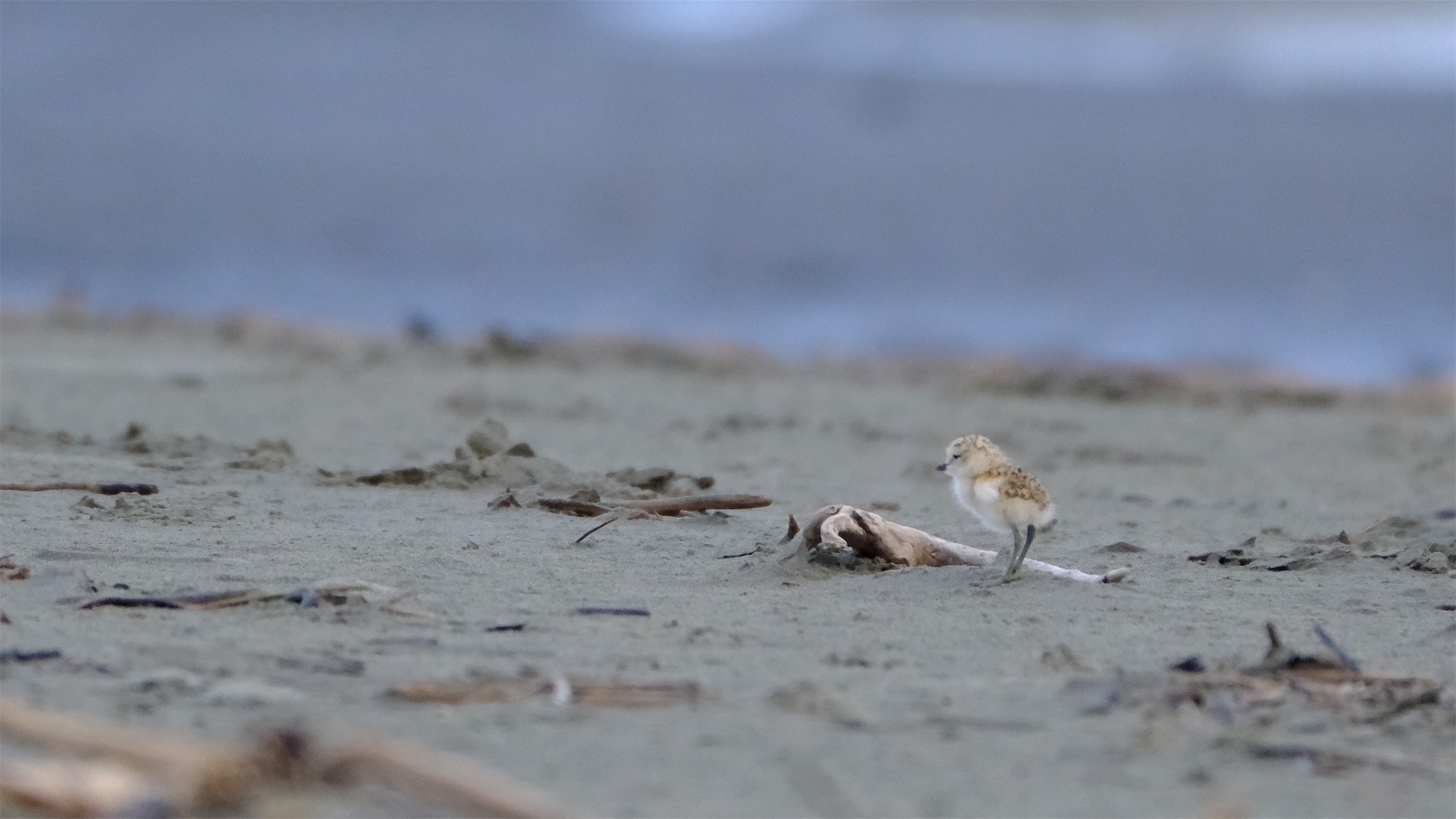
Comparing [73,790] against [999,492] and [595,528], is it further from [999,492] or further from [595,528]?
[595,528]

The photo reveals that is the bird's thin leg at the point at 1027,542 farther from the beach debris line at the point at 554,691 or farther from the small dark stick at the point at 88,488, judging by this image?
the small dark stick at the point at 88,488

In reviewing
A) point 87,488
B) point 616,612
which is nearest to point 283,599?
point 616,612

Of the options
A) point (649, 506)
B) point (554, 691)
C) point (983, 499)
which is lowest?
point (554, 691)

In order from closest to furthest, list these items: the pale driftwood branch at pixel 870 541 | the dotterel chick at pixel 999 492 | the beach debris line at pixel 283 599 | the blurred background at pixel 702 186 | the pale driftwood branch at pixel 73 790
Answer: the pale driftwood branch at pixel 73 790 → the beach debris line at pixel 283 599 → the dotterel chick at pixel 999 492 → the pale driftwood branch at pixel 870 541 → the blurred background at pixel 702 186

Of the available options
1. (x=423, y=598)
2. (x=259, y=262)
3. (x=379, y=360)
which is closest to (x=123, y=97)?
(x=259, y=262)

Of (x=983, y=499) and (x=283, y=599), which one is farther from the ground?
(x=983, y=499)

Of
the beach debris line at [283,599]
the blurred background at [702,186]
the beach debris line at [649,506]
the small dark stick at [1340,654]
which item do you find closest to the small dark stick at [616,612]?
the beach debris line at [283,599]
